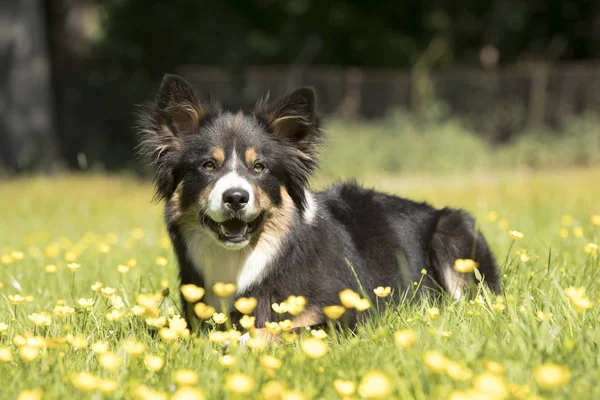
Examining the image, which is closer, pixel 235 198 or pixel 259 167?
pixel 235 198

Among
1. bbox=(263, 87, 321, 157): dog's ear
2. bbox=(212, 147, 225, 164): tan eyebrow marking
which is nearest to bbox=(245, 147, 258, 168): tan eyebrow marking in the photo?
bbox=(212, 147, 225, 164): tan eyebrow marking

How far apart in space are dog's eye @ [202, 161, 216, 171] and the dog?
0.04ft

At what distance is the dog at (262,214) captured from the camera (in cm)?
385

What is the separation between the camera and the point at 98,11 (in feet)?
60.4

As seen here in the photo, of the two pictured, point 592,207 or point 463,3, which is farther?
point 463,3

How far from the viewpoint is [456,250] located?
4.73 metres

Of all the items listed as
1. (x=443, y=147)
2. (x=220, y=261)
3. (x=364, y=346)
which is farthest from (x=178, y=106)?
(x=443, y=147)

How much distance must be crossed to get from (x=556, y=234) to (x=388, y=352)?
12.4 ft

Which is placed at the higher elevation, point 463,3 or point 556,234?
point 463,3

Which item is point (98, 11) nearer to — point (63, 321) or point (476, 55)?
point (476, 55)

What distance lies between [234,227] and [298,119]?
822mm

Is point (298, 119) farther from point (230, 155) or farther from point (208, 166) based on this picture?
point (208, 166)

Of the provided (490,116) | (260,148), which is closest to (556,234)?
(260,148)

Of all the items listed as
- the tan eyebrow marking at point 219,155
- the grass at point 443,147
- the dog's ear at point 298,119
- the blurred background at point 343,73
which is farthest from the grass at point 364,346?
the blurred background at point 343,73
